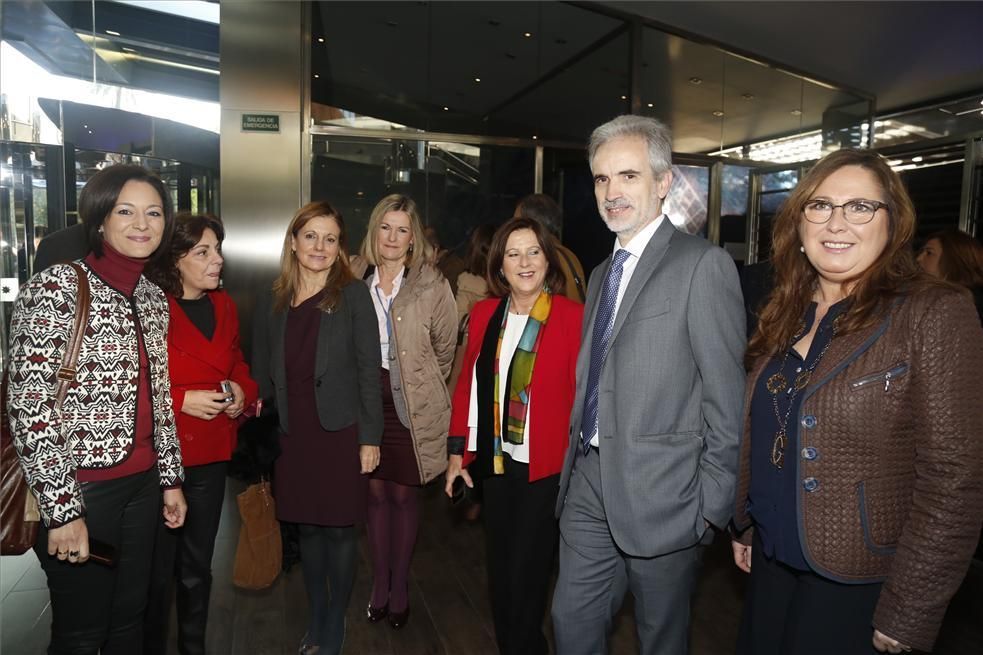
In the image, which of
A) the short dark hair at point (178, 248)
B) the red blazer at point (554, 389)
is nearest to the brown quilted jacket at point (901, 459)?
the red blazer at point (554, 389)

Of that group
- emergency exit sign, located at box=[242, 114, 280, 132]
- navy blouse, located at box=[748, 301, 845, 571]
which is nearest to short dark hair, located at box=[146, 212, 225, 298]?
navy blouse, located at box=[748, 301, 845, 571]

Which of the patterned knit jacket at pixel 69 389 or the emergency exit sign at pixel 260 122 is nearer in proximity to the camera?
the patterned knit jacket at pixel 69 389

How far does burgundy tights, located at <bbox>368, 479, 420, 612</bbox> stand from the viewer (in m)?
3.38

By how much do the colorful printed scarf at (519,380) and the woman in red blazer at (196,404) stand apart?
1.06m

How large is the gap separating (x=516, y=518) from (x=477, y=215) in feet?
15.5

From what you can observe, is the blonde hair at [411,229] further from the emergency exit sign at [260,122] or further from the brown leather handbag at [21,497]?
the emergency exit sign at [260,122]

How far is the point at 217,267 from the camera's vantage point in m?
2.72

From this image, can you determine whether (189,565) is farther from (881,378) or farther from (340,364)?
(881,378)

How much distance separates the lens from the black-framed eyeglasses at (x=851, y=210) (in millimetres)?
1661

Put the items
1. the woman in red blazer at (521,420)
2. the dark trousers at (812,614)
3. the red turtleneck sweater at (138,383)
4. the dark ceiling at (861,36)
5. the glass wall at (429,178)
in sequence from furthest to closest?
1. the dark ceiling at (861,36)
2. the glass wall at (429,178)
3. the woman in red blazer at (521,420)
4. the red turtleneck sweater at (138,383)
5. the dark trousers at (812,614)

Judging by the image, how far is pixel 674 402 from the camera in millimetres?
2010

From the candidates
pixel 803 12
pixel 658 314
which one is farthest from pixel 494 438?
pixel 803 12

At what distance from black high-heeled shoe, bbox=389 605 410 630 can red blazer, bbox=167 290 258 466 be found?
1.26 metres

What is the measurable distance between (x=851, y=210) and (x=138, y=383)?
7.04 feet
